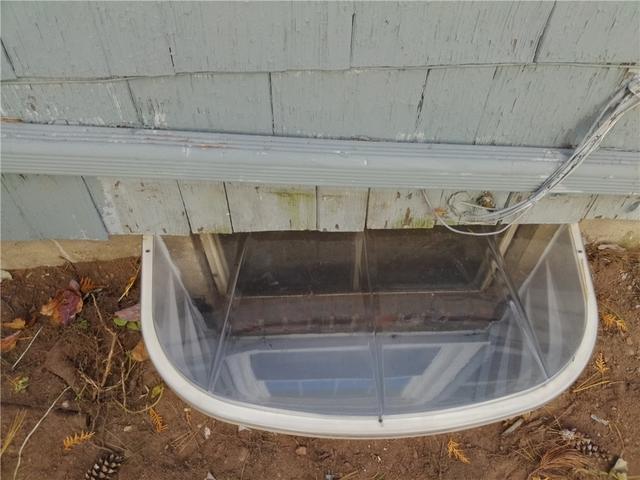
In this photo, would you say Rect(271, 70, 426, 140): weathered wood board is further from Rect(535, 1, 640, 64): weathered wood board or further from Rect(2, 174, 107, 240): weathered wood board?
Rect(2, 174, 107, 240): weathered wood board

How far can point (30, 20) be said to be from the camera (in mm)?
977

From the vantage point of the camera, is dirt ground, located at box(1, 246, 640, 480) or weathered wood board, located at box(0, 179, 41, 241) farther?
dirt ground, located at box(1, 246, 640, 480)

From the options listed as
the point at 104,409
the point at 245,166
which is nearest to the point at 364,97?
the point at 245,166

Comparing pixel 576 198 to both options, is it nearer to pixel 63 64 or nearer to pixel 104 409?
pixel 63 64

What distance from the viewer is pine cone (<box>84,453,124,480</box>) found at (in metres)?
1.68

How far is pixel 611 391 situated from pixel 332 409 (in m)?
1.23

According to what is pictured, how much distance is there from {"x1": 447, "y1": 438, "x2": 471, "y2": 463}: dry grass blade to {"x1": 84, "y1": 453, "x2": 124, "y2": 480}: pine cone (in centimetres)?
115

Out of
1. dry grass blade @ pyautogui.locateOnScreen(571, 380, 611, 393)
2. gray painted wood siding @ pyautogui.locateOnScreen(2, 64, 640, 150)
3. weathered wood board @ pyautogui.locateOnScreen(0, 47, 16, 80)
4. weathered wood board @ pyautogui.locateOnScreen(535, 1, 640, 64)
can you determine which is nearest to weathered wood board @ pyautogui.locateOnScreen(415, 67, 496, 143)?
gray painted wood siding @ pyautogui.locateOnScreen(2, 64, 640, 150)

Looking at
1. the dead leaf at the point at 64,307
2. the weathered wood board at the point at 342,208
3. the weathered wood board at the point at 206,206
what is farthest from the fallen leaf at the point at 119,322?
the weathered wood board at the point at 342,208

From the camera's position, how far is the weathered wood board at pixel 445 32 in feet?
3.20

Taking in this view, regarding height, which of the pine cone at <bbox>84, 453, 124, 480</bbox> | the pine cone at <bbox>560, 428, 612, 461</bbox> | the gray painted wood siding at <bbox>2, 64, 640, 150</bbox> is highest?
the gray painted wood siding at <bbox>2, 64, 640, 150</bbox>

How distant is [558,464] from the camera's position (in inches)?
69.2

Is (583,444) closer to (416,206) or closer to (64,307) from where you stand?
(416,206)

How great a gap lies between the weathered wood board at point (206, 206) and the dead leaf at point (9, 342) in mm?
962
